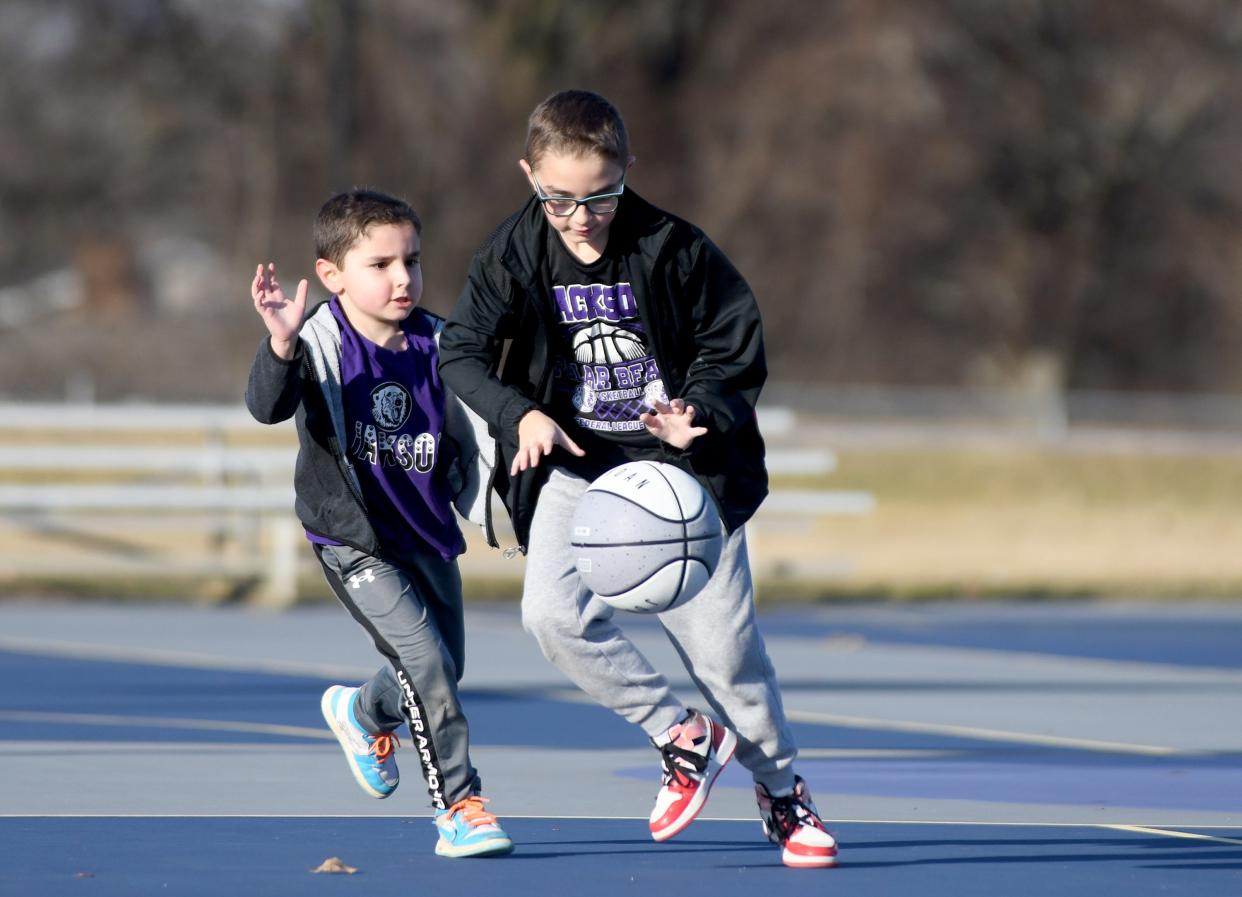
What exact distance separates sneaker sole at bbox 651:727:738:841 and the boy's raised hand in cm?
89

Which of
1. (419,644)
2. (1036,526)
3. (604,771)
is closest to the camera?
(419,644)

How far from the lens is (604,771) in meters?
8.12

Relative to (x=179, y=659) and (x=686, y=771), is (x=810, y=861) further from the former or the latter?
(x=179, y=659)

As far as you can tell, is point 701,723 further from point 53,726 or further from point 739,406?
point 53,726

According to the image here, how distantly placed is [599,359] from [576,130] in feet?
1.97

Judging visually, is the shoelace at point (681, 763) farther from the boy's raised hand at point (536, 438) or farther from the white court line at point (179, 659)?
the white court line at point (179, 659)

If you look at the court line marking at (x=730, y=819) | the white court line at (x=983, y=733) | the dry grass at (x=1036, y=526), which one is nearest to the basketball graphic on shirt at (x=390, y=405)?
the court line marking at (x=730, y=819)

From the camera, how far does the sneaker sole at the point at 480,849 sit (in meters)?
5.98

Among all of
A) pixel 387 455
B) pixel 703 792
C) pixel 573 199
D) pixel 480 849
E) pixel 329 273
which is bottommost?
pixel 480 849

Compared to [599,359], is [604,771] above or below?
below

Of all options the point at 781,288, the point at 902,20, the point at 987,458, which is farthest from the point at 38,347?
the point at 987,458

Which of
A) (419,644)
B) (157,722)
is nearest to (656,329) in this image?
(419,644)

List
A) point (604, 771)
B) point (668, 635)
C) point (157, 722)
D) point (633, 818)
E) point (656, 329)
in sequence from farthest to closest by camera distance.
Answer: point (157, 722)
point (604, 771)
point (633, 818)
point (668, 635)
point (656, 329)

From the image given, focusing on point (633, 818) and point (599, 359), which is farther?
point (633, 818)
